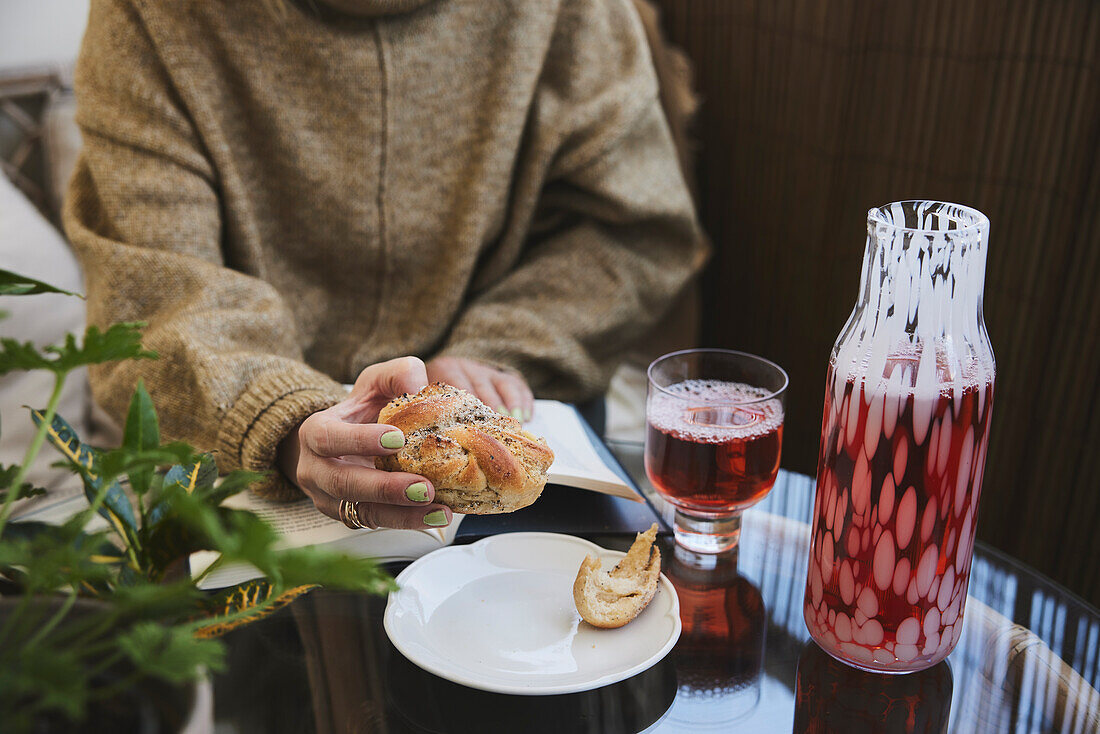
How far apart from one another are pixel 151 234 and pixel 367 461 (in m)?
0.51

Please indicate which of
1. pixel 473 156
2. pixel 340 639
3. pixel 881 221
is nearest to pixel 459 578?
pixel 340 639

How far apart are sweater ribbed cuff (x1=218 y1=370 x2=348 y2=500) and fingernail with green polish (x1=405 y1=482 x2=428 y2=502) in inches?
9.1

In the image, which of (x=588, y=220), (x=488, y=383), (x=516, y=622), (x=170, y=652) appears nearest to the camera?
(x=170, y=652)

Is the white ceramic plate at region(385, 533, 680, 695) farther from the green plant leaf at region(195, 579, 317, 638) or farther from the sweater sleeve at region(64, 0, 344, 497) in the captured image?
the sweater sleeve at region(64, 0, 344, 497)

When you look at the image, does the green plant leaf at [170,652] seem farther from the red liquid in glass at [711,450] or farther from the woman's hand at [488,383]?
the woman's hand at [488,383]

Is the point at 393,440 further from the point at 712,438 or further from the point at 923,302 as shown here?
the point at 923,302

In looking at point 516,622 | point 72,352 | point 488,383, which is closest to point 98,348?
point 72,352

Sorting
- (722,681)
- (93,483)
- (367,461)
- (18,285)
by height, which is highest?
(18,285)

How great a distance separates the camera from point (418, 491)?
0.64 metres

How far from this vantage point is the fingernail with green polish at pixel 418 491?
635 mm

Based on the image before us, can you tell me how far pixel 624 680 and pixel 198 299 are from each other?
66cm

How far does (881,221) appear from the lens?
56 centimetres

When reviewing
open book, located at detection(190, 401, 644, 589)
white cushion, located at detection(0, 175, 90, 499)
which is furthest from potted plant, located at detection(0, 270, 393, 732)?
white cushion, located at detection(0, 175, 90, 499)

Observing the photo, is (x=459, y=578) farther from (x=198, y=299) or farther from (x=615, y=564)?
(x=198, y=299)
